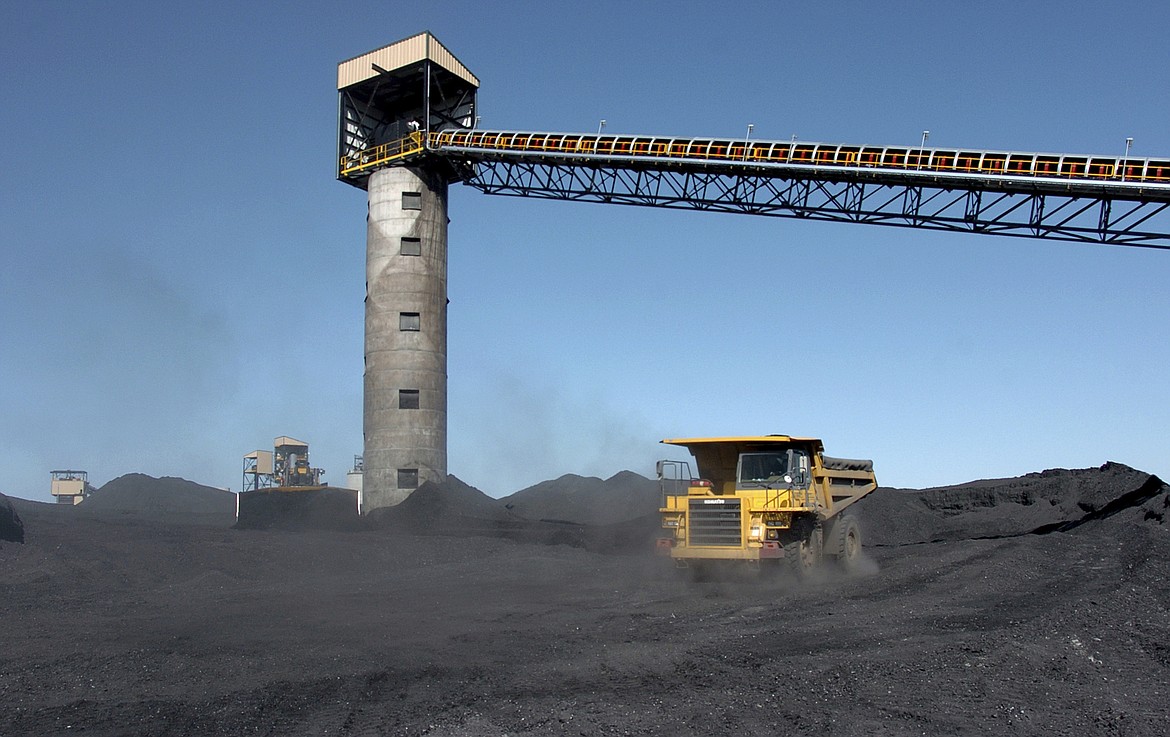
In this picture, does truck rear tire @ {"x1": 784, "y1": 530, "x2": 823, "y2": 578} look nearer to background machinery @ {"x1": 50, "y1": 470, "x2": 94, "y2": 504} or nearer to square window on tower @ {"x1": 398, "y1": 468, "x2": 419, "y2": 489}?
square window on tower @ {"x1": 398, "y1": 468, "x2": 419, "y2": 489}

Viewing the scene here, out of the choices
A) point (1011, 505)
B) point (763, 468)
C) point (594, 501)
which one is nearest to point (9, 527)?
point (763, 468)

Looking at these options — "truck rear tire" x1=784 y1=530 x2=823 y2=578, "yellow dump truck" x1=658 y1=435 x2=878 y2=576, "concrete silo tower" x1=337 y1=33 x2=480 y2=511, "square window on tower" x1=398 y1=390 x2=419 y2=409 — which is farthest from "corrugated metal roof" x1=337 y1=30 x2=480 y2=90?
"truck rear tire" x1=784 y1=530 x2=823 y2=578

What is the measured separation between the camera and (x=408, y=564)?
25.7m

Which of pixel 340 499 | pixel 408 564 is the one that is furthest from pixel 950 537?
pixel 340 499

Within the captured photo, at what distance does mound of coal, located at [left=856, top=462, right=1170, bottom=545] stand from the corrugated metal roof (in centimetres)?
2419

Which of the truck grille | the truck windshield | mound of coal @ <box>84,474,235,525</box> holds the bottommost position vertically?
mound of coal @ <box>84,474,235,525</box>

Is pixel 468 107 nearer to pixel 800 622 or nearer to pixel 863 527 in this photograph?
pixel 863 527

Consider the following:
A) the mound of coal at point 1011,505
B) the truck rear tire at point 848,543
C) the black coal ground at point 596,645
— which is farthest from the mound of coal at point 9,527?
the mound of coal at point 1011,505

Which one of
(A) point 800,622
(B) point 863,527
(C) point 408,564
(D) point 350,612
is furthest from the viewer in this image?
(B) point 863,527

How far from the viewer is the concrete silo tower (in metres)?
36.1

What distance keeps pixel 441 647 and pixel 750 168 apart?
2324cm

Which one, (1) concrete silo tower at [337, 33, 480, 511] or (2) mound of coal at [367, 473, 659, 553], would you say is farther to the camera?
(1) concrete silo tower at [337, 33, 480, 511]

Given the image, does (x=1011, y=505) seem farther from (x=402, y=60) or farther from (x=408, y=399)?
(x=402, y=60)

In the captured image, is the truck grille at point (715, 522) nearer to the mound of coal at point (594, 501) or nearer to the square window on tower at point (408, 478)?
the square window on tower at point (408, 478)
